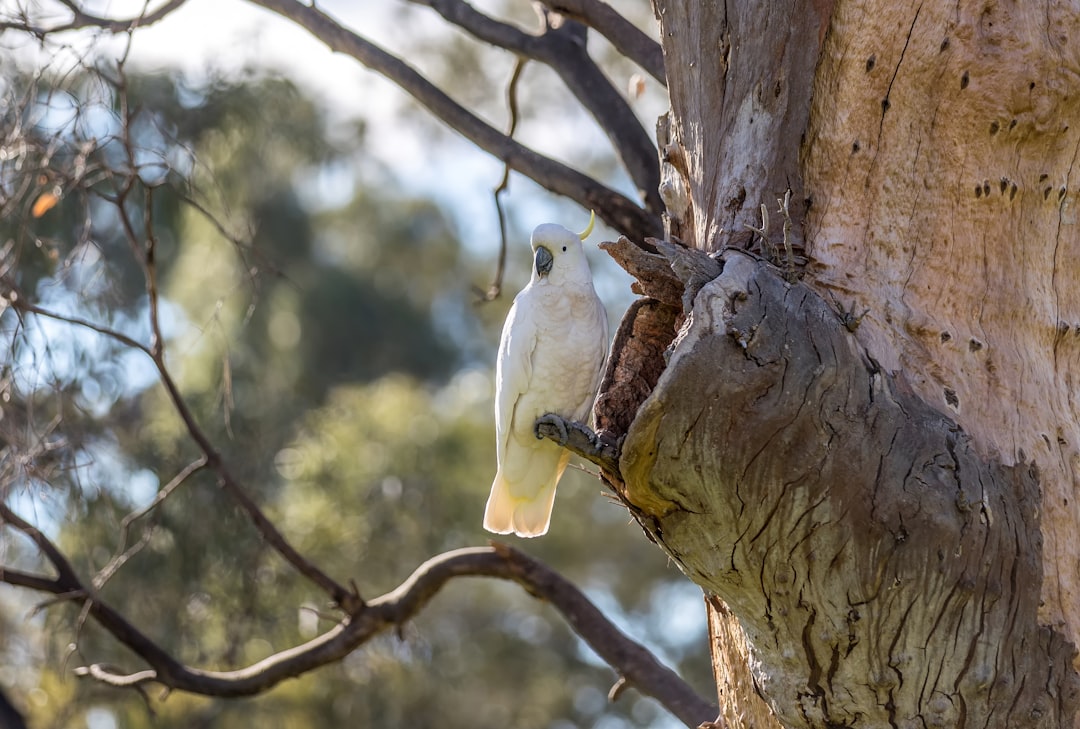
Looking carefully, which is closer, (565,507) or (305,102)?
(305,102)

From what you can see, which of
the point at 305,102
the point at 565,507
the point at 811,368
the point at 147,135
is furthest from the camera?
the point at 565,507

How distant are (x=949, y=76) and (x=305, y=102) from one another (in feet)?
16.5

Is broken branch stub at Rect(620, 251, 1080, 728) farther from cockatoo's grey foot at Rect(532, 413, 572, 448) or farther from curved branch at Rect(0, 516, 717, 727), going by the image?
curved branch at Rect(0, 516, 717, 727)

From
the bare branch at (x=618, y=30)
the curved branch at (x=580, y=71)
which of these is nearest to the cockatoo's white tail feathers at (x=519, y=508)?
the curved branch at (x=580, y=71)

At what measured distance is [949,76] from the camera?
6.13 ft

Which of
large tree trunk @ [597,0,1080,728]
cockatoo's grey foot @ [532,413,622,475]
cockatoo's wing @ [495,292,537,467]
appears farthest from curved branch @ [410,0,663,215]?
cockatoo's grey foot @ [532,413,622,475]

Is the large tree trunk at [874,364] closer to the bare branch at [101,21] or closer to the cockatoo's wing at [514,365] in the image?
the cockatoo's wing at [514,365]

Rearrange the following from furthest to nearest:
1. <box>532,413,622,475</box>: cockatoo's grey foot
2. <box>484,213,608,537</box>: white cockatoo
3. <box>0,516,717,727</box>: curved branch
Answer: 1. <box>0,516,717,727</box>: curved branch
2. <box>484,213,608,537</box>: white cockatoo
3. <box>532,413,622,475</box>: cockatoo's grey foot

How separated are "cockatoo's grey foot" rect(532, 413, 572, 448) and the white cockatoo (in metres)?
0.07

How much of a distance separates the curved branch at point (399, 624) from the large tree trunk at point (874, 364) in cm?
70

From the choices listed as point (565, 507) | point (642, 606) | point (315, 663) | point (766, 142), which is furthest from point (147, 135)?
point (642, 606)

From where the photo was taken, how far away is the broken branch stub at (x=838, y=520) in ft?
5.08

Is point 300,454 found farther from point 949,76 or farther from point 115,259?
point 949,76

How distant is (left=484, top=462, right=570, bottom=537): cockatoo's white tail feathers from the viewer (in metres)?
2.45
